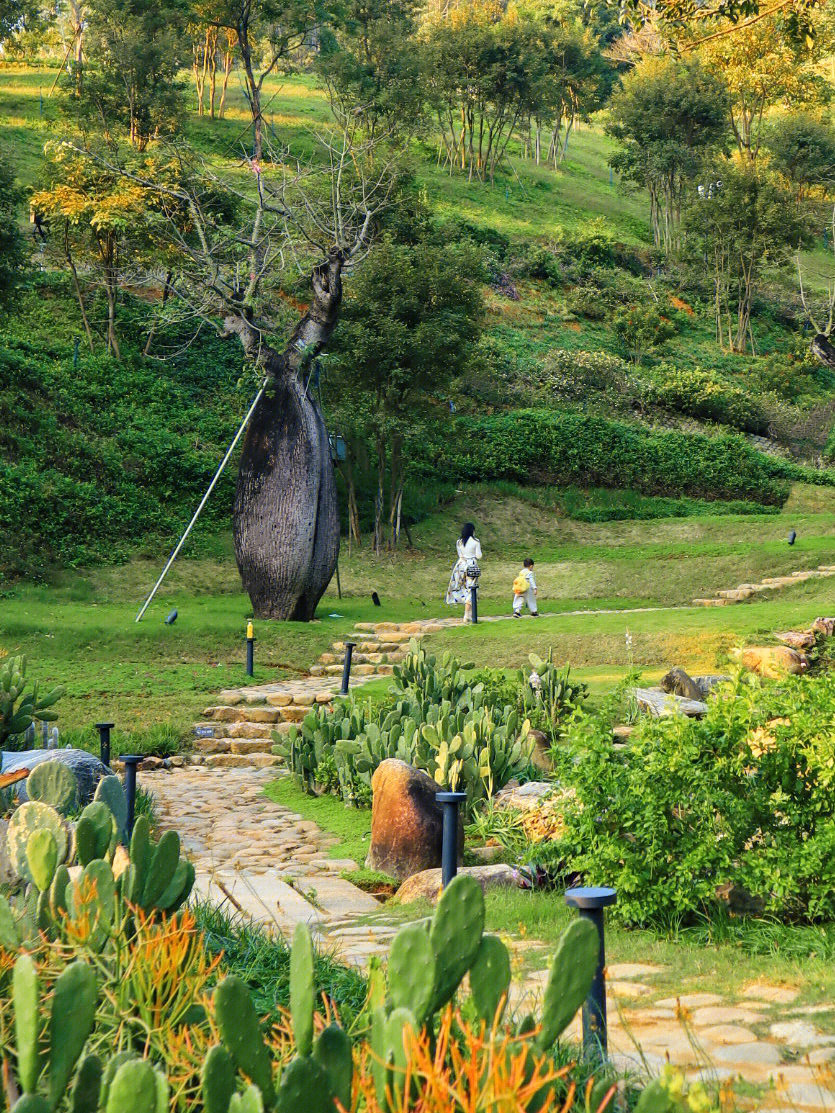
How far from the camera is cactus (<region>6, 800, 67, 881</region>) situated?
3.85 metres

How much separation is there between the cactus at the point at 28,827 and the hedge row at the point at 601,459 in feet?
71.7

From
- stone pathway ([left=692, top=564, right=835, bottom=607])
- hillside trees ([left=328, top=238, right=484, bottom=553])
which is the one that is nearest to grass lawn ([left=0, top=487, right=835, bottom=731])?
stone pathway ([left=692, top=564, right=835, bottom=607])

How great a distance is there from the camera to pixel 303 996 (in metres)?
2.28

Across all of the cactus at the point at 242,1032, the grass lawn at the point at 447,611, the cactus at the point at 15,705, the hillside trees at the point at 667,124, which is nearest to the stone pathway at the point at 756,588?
the grass lawn at the point at 447,611

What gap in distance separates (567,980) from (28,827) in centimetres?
228

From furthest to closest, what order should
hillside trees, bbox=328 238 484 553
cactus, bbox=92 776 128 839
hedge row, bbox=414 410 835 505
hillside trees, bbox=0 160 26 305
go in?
hedge row, bbox=414 410 835 505, hillside trees, bbox=328 238 484 553, hillside trees, bbox=0 160 26 305, cactus, bbox=92 776 128 839

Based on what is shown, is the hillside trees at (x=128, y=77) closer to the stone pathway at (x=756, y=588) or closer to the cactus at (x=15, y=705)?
the stone pathway at (x=756, y=588)

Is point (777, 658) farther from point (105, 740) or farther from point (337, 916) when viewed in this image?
point (337, 916)

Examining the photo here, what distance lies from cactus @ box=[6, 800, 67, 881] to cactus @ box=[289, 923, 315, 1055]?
179cm

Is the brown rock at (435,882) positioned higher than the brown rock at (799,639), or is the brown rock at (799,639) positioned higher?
the brown rock at (435,882)

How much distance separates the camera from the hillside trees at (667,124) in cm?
4266

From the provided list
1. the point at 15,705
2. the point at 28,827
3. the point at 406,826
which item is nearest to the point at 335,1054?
the point at 28,827

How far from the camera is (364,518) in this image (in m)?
24.5

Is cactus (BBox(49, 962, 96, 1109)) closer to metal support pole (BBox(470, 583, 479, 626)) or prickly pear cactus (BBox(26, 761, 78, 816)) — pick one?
prickly pear cactus (BBox(26, 761, 78, 816))
